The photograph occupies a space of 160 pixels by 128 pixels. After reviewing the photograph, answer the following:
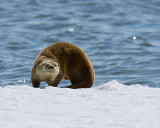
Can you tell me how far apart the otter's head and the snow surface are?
202mm

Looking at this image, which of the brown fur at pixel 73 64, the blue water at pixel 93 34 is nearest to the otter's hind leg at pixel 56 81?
the brown fur at pixel 73 64

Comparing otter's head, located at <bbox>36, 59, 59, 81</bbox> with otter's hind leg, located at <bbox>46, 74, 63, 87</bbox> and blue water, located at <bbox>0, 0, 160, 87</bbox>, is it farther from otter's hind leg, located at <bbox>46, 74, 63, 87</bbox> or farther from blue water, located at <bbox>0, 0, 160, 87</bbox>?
blue water, located at <bbox>0, 0, 160, 87</bbox>

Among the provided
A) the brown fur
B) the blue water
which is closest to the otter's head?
the brown fur

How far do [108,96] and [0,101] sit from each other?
5.15 feet

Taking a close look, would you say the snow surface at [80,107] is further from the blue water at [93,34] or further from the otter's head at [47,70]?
the blue water at [93,34]

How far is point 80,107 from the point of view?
5355 mm

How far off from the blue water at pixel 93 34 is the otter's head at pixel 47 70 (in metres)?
2.73

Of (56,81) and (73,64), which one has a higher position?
(73,64)

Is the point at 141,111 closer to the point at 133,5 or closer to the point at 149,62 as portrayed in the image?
the point at 149,62

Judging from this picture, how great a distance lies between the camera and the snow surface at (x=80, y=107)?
4680 mm

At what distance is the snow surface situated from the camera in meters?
4.68

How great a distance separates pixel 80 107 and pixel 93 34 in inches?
394

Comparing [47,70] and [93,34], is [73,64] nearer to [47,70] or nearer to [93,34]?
[47,70]

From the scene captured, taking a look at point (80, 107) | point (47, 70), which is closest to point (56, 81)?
point (47, 70)
